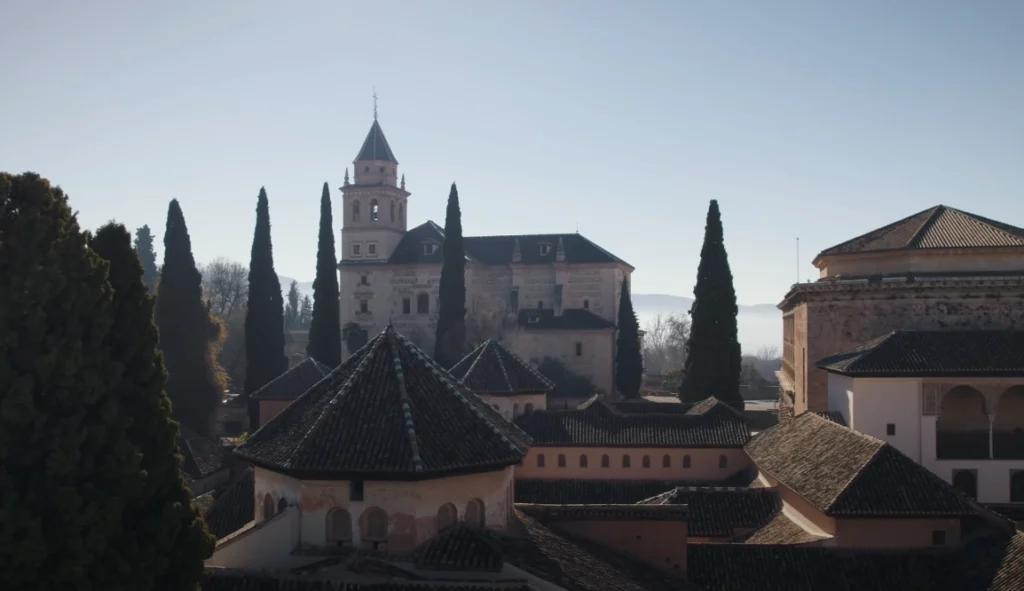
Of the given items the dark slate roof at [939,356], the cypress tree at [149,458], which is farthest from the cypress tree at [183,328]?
the cypress tree at [149,458]

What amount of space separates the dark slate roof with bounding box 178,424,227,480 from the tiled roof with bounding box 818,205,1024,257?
19893 millimetres

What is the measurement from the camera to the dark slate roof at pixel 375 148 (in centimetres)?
5225

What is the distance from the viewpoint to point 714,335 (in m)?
33.5

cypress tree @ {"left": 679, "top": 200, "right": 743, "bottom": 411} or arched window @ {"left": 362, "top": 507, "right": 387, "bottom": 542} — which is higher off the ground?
cypress tree @ {"left": 679, "top": 200, "right": 743, "bottom": 411}

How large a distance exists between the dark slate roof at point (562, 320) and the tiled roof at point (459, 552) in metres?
36.9

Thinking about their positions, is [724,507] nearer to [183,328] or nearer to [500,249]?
[183,328]

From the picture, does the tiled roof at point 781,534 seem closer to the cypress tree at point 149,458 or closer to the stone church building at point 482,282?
the cypress tree at point 149,458

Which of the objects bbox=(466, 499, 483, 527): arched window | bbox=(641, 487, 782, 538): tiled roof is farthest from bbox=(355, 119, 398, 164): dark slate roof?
bbox=(466, 499, 483, 527): arched window

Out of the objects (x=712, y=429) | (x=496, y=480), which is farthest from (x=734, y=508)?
(x=496, y=480)

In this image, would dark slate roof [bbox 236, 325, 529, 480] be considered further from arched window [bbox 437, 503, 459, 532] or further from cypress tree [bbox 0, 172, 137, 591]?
cypress tree [bbox 0, 172, 137, 591]

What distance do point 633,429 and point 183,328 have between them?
55.6ft

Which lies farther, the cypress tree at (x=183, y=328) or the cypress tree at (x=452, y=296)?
the cypress tree at (x=452, y=296)

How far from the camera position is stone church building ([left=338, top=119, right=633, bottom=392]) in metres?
48.8

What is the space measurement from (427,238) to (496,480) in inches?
1605
